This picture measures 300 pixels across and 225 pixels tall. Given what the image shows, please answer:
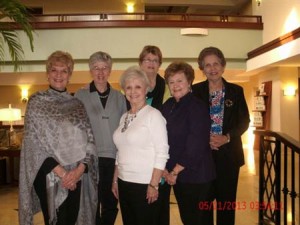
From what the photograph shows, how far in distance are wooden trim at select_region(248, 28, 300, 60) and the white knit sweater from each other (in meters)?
6.22

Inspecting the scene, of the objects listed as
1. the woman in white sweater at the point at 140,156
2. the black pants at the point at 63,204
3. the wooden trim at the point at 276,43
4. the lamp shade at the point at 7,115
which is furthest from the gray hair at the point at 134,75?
the wooden trim at the point at 276,43

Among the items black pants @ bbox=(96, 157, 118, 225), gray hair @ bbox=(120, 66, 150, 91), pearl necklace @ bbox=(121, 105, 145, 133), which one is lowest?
black pants @ bbox=(96, 157, 118, 225)

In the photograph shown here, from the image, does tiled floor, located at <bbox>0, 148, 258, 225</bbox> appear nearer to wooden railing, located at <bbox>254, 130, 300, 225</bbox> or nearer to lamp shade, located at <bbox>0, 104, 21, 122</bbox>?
wooden railing, located at <bbox>254, 130, 300, 225</bbox>

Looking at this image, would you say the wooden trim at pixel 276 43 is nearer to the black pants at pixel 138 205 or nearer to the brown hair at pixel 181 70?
the brown hair at pixel 181 70

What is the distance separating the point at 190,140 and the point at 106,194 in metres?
0.92

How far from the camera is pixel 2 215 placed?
432 cm

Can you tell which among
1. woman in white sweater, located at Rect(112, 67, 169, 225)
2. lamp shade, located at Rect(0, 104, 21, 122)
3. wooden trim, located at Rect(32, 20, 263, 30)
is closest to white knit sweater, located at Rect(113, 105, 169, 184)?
woman in white sweater, located at Rect(112, 67, 169, 225)

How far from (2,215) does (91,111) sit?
2.68m

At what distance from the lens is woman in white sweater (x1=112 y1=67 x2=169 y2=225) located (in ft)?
6.69

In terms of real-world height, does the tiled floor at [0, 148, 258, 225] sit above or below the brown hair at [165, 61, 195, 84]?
below

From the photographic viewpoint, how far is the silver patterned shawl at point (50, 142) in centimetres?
218

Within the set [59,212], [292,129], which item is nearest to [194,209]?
[59,212]

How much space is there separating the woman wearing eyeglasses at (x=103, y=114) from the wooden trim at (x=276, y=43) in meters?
5.92

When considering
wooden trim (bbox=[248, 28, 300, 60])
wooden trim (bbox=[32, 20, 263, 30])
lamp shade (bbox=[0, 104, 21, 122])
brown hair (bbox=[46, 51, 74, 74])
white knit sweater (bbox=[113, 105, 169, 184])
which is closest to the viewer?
white knit sweater (bbox=[113, 105, 169, 184])
